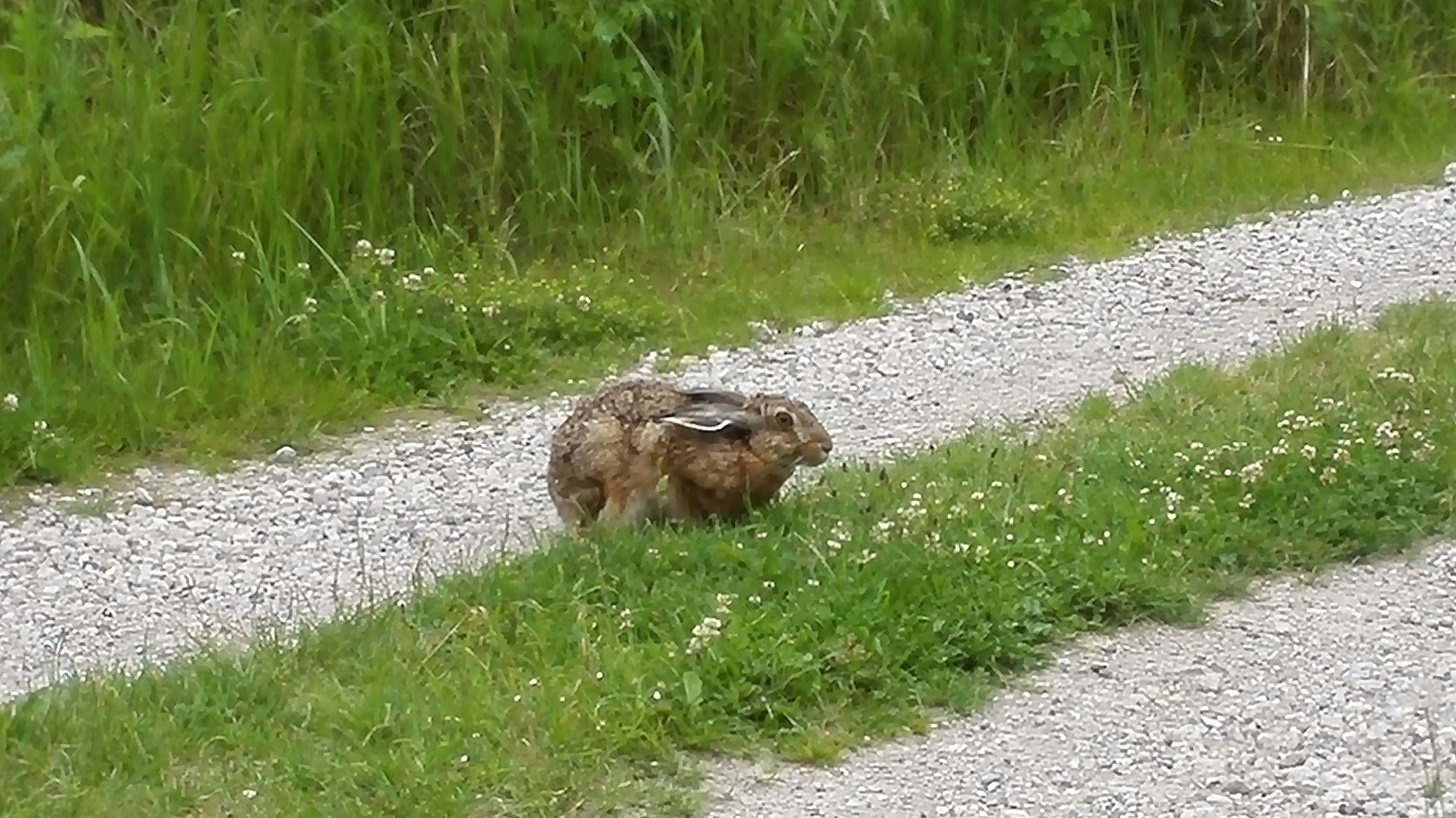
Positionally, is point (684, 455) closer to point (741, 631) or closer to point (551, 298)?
point (741, 631)

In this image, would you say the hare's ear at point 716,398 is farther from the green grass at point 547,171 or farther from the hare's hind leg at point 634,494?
the green grass at point 547,171

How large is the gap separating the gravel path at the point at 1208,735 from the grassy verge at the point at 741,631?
4.5 inches

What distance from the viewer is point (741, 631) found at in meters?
5.06

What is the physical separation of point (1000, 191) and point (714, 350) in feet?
6.73

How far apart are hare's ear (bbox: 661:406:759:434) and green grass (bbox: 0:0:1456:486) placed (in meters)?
1.88

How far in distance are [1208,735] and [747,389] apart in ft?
9.87

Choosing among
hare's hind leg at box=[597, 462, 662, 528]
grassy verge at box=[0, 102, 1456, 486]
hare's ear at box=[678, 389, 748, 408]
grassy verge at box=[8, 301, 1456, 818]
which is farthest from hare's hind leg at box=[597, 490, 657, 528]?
grassy verge at box=[0, 102, 1456, 486]

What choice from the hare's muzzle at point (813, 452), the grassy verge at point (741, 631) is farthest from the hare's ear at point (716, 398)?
the grassy verge at point (741, 631)

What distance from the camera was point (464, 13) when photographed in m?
8.97

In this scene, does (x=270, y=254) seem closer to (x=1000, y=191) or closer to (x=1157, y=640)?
(x=1000, y=191)

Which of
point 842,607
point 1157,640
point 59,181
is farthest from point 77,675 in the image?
point 59,181

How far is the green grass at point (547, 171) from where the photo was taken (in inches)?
Answer: 301

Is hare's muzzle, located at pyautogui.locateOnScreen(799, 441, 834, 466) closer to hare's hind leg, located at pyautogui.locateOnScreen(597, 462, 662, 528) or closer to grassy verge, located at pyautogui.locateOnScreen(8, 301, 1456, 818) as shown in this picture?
grassy verge, located at pyautogui.locateOnScreen(8, 301, 1456, 818)

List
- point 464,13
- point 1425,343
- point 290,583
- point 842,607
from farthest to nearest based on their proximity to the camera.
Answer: point 464,13
point 1425,343
point 290,583
point 842,607
